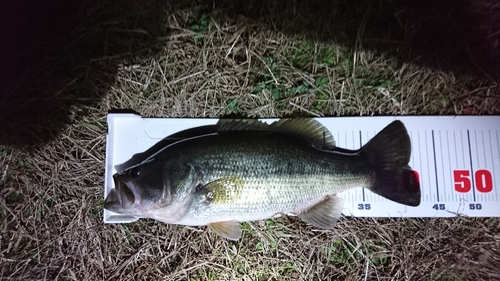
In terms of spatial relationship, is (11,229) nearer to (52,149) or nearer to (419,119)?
(52,149)

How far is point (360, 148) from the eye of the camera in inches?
110

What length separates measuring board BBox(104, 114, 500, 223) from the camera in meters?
2.73

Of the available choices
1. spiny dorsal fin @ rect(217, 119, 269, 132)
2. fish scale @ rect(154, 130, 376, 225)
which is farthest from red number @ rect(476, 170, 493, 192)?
spiny dorsal fin @ rect(217, 119, 269, 132)

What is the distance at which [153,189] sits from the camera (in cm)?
233

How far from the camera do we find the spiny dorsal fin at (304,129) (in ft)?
8.73

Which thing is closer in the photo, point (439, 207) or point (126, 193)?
point (126, 193)

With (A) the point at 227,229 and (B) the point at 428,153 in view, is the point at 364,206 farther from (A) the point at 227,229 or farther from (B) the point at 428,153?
(A) the point at 227,229

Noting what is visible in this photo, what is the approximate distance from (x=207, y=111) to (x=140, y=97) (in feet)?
1.78

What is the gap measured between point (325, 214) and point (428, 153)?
92cm

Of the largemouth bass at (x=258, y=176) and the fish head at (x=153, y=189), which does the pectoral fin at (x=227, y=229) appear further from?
the fish head at (x=153, y=189)

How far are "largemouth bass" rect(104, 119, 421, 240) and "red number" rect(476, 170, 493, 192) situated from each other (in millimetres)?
508

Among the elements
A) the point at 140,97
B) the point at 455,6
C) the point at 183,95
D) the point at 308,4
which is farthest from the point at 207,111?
the point at 455,6

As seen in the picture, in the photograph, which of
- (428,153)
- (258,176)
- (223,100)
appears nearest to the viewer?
(258,176)

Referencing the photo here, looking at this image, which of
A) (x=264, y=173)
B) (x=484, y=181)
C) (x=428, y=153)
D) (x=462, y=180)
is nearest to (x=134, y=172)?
(x=264, y=173)
